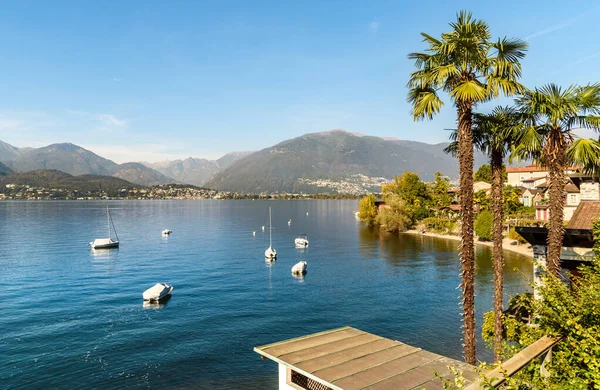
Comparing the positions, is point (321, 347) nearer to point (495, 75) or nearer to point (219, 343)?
point (495, 75)

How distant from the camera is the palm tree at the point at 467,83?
1634 cm

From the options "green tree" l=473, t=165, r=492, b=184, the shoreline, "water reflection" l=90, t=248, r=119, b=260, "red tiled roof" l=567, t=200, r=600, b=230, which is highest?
"green tree" l=473, t=165, r=492, b=184

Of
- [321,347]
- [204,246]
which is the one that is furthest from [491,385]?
[204,246]

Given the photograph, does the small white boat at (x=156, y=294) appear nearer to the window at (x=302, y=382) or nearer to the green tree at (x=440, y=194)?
the window at (x=302, y=382)

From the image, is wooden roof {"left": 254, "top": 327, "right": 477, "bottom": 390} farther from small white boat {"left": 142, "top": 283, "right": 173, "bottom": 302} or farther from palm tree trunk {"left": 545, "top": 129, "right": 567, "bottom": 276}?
small white boat {"left": 142, "top": 283, "right": 173, "bottom": 302}

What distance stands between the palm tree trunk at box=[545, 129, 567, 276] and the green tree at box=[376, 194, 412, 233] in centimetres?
10372

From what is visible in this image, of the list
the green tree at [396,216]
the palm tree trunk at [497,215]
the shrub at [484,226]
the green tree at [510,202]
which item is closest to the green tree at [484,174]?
the green tree at [510,202]

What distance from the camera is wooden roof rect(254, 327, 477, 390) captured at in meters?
13.8

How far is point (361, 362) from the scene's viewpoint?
15.4m

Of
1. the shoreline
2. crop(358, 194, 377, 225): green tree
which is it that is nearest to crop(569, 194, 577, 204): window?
the shoreline

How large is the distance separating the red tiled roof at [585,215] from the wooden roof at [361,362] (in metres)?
13.6

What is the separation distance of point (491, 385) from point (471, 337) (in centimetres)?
1338

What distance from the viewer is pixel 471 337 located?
54.5 feet

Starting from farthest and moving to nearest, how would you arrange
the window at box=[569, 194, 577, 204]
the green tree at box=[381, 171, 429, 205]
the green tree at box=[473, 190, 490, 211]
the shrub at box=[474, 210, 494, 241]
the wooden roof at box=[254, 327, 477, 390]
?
the green tree at box=[381, 171, 429, 205]
the green tree at box=[473, 190, 490, 211]
the shrub at box=[474, 210, 494, 241]
the window at box=[569, 194, 577, 204]
the wooden roof at box=[254, 327, 477, 390]
